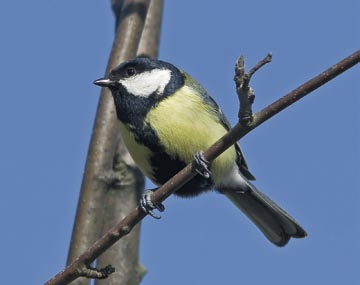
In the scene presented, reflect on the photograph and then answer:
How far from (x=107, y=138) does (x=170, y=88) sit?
381mm

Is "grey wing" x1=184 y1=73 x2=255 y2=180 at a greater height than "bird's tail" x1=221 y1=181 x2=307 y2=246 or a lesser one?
greater

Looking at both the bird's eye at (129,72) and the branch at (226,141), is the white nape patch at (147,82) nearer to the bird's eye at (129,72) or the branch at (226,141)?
the bird's eye at (129,72)

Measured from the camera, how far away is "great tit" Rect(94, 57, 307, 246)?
10.8 ft

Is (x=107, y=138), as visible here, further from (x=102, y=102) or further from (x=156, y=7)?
(x=156, y=7)

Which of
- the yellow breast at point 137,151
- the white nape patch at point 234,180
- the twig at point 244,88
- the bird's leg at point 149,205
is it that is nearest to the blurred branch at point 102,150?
the yellow breast at point 137,151

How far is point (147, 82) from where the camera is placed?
350cm

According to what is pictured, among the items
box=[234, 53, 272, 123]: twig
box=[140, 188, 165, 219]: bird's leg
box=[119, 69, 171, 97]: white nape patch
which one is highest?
box=[119, 69, 171, 97]: white nape patch

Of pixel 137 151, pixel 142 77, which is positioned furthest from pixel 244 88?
pixel 142 77

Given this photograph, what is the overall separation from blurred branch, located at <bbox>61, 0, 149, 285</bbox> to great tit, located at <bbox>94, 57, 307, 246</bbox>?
85 millimetres

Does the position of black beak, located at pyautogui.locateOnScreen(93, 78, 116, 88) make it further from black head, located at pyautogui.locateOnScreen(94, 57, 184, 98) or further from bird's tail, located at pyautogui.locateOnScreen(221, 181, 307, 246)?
bird's tail, located at pyautogui.locateOnScreen(221, 181, 307, 246)

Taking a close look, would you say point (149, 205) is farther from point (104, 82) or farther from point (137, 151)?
point (104, 82)

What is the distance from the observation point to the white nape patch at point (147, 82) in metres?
3.44

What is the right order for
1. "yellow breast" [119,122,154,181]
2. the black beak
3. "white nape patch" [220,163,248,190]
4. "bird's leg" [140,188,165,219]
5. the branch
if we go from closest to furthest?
the branch → "bird's leg" [140,188,165,219] → "yellow breast" [119,122,154,181] → the black beak → "white nape patch" [220,163,248,190]

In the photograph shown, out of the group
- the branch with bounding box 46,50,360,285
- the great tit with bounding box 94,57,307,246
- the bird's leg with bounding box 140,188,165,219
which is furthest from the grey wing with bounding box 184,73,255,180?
the branch with bounding box 46,50,360,285
